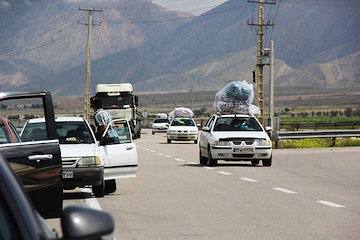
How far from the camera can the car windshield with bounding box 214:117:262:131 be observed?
27000 millimetres

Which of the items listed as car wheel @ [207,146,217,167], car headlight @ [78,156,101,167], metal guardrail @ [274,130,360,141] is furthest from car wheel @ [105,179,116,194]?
metal guardrail @ [274,130,360,141]

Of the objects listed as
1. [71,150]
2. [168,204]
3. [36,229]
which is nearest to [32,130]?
[71,150]

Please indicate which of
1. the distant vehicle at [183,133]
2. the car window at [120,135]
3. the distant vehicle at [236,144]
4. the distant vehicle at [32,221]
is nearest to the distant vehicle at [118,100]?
the distant vehicle at [183,133]

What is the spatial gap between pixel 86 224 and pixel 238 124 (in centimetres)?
2362

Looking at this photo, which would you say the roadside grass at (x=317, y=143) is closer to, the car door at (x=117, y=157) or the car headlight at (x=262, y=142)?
the car headlight at (x=262, y=142)

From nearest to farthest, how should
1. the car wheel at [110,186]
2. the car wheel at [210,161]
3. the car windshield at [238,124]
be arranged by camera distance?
1. the car wheel at [110,186]
2. the car wheel at [210,161]
3. the car windshield at [238,124]

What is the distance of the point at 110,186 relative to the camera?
692 inches

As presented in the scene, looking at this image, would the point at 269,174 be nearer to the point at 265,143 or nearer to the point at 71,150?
the point at 265,143

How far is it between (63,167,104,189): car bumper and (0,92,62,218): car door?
14.5 ft

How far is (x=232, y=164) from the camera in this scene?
27859 millimetres

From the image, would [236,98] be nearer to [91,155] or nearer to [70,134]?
[70,134]

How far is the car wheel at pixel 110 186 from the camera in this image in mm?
17484

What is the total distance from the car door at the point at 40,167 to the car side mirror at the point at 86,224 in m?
6.71

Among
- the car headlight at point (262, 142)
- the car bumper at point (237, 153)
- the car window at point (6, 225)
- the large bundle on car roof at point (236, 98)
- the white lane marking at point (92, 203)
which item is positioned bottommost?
the white lane marking at point (92, 203)
